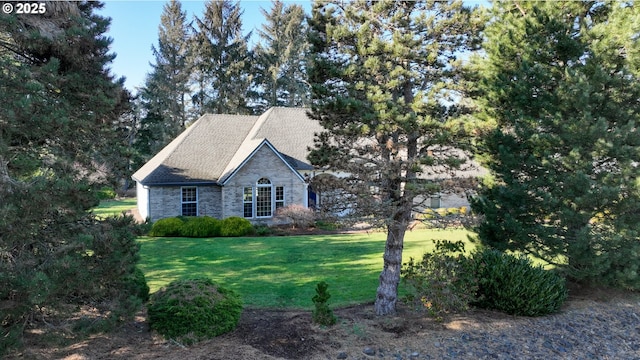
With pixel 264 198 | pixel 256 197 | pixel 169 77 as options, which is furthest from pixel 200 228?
pixel 169 77

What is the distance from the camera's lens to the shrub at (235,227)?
17.8m

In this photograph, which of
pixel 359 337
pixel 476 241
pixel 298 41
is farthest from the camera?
pixel 298 41

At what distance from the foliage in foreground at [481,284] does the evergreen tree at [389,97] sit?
595 millimetres

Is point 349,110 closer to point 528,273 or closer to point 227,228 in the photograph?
point 528,273

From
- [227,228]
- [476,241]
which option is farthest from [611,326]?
[227,228]

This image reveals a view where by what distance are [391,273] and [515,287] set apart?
2400mm

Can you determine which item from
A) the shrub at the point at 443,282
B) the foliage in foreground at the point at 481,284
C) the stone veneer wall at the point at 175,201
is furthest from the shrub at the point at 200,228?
the shrub at the point at 443,282

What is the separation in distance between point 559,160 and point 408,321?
5032mm

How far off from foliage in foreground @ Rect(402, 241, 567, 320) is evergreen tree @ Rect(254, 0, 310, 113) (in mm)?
34886

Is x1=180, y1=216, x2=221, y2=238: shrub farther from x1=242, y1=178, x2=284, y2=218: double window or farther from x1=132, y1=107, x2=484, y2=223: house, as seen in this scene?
x1=242, y1=178, x2=284, y2=218: double window

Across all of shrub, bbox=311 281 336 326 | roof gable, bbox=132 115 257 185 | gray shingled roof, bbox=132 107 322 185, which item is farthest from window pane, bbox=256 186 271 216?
shrub, bbox=311 281 336 326

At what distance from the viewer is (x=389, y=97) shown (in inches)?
262

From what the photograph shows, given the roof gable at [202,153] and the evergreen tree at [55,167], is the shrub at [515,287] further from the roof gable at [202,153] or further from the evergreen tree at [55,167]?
the roof gable at [202,153]

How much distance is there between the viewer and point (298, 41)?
4066cm
